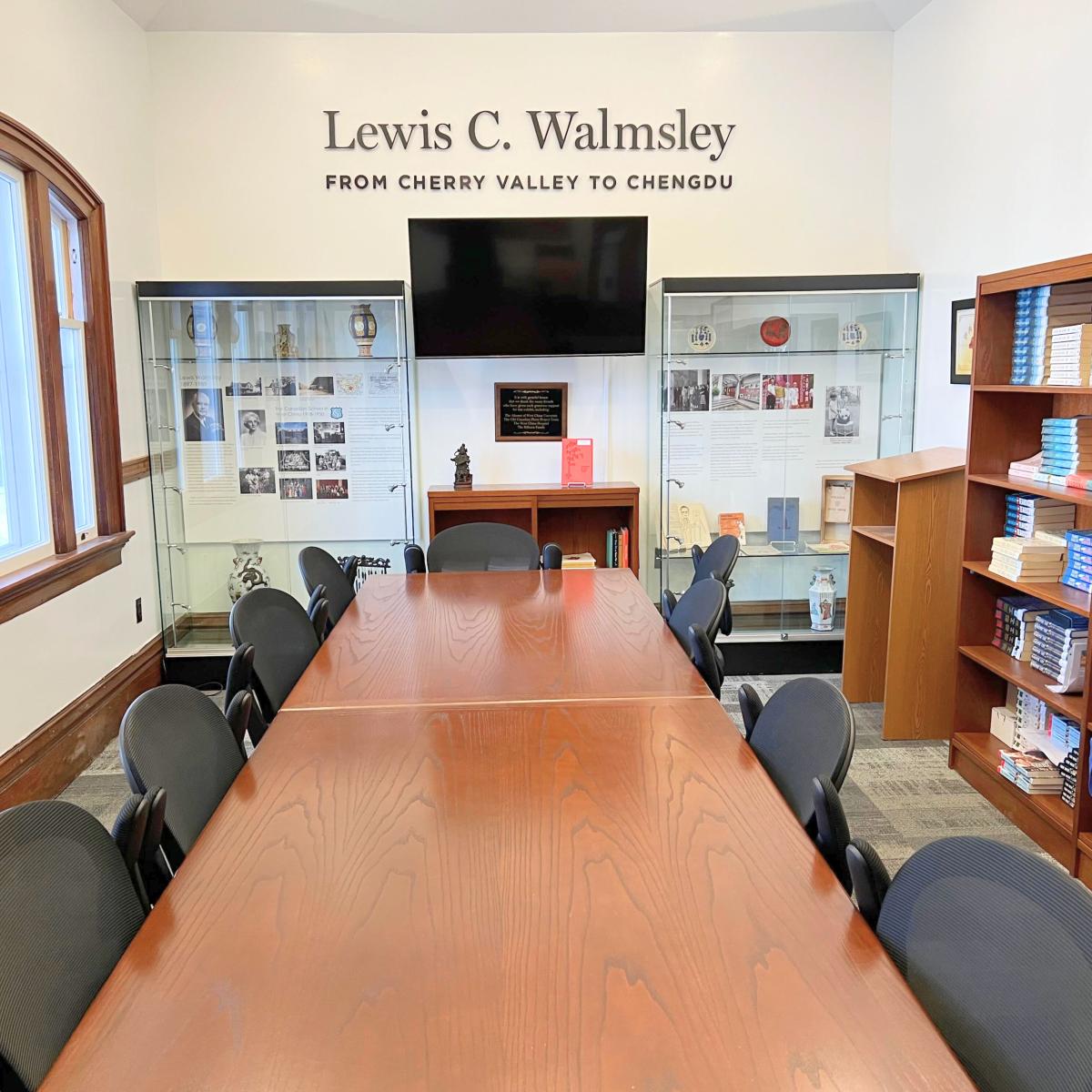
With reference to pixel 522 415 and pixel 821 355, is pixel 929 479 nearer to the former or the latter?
pixel 821 355

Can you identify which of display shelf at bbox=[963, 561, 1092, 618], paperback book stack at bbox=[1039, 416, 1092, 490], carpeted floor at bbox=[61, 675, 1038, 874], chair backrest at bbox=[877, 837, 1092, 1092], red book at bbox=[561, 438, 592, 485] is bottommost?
carpeted floor at bbox=[61, 675, 1038, 874]

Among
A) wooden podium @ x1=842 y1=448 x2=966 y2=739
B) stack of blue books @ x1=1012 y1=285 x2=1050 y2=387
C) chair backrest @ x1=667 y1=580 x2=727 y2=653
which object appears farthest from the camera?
wooden podium @ x1=842 y1=448 x2=966 y2=739

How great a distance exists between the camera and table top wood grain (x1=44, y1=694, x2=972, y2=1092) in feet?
3.76

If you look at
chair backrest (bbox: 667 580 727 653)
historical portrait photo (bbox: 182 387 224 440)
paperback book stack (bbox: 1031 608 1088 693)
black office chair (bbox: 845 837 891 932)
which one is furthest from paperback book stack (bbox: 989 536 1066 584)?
historical portrait photo (bbox: 182 387 224 440)

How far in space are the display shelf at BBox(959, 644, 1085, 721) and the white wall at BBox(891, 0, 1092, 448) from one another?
1.33m

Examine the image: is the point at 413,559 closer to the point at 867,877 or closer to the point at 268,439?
the point at 268,439

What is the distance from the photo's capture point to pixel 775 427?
5.33 metres

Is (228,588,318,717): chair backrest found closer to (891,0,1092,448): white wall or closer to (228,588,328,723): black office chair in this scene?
(228,588,328,723): black office chair

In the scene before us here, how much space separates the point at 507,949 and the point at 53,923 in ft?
2.25

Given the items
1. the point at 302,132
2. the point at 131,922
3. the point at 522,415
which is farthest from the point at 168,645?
the point at 131,922

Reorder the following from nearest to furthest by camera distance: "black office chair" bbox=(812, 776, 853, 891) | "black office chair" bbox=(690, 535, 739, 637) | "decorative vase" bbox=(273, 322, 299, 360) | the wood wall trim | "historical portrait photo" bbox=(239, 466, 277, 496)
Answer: "black office chair" bbox=(812, 776, 853, 891) → "black office chair" bbox=(690, 535, 739, 637) → the wood wall trim → "decorative vase" bbox=(273, 322, 299, 360) → "historical portrait photo" bbox=(239, 466, 277, 496)

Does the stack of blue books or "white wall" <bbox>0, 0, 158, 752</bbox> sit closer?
the stack of blue books

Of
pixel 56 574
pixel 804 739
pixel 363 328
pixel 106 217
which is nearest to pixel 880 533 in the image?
pixel 804 739

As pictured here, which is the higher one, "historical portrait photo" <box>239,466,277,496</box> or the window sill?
"historical portrait photo" <box>239,466,277,496</box>
